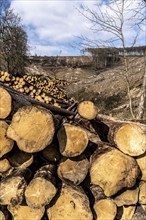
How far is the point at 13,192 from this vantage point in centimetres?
261

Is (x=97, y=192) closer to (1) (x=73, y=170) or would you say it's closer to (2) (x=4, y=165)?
(1) (x=73, y=170)

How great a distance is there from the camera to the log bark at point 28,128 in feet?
8.52

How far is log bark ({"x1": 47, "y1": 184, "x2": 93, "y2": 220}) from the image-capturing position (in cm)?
272

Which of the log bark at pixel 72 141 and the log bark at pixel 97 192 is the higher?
the log bark at pixel 72 141

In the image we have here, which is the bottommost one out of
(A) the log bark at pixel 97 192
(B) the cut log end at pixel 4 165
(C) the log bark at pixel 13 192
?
(A) the log bark at pixel 97 192

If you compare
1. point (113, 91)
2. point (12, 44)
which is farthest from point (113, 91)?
point (12, 44)

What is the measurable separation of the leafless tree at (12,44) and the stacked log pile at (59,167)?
59.7ft

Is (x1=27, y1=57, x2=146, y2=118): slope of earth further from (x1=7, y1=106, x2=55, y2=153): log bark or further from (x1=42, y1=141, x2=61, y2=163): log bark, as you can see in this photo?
(x1=7, y1=106, x2=55, y2=153): log bark

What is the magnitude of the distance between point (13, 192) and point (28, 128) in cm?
53

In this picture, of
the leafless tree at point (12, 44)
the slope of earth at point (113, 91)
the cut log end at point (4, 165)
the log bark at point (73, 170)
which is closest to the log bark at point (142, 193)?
the log bark at point (73, 170)

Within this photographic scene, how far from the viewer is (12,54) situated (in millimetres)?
21250

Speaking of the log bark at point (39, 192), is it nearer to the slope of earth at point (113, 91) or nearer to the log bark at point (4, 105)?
the log bark at point (4, 105)

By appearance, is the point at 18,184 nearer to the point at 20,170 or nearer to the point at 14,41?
the point at 20,170

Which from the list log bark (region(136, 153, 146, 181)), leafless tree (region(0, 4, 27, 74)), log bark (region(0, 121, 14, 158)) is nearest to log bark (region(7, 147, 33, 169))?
log bark (region(0, 121, 14, 158))
